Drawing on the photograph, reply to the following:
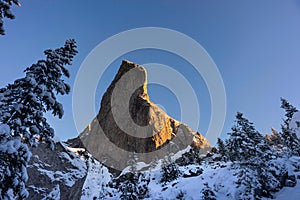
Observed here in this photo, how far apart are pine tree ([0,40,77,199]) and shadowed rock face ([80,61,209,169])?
61474 mm

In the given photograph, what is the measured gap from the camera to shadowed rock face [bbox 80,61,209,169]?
241 ft

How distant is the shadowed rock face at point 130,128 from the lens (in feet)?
241

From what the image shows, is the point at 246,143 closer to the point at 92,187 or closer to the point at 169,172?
the point at 169,172

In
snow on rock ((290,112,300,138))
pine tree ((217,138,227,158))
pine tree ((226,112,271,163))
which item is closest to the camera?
pine tree ((226,112,271,163))

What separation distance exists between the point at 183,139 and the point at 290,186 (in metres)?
72.4

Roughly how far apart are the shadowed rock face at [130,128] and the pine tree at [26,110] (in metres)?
61.5

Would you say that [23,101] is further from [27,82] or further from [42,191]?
[42,191]

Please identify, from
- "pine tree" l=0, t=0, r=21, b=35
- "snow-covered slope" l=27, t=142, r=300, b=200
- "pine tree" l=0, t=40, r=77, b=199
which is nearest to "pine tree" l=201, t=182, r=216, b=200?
"snow-covered slope" l=27, t=142, r=300, b=200

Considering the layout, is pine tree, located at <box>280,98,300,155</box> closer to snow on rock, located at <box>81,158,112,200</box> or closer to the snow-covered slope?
the snow-covered slope

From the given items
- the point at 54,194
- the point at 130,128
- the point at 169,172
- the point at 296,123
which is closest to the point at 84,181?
the point at 54,194

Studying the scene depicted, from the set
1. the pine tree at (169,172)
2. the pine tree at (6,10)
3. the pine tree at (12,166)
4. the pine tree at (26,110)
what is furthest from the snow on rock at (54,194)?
the pine tree at (169,172)

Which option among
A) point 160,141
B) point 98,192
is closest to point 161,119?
point 160,141

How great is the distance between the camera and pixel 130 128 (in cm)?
7938

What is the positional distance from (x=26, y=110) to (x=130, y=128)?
72629 mm
